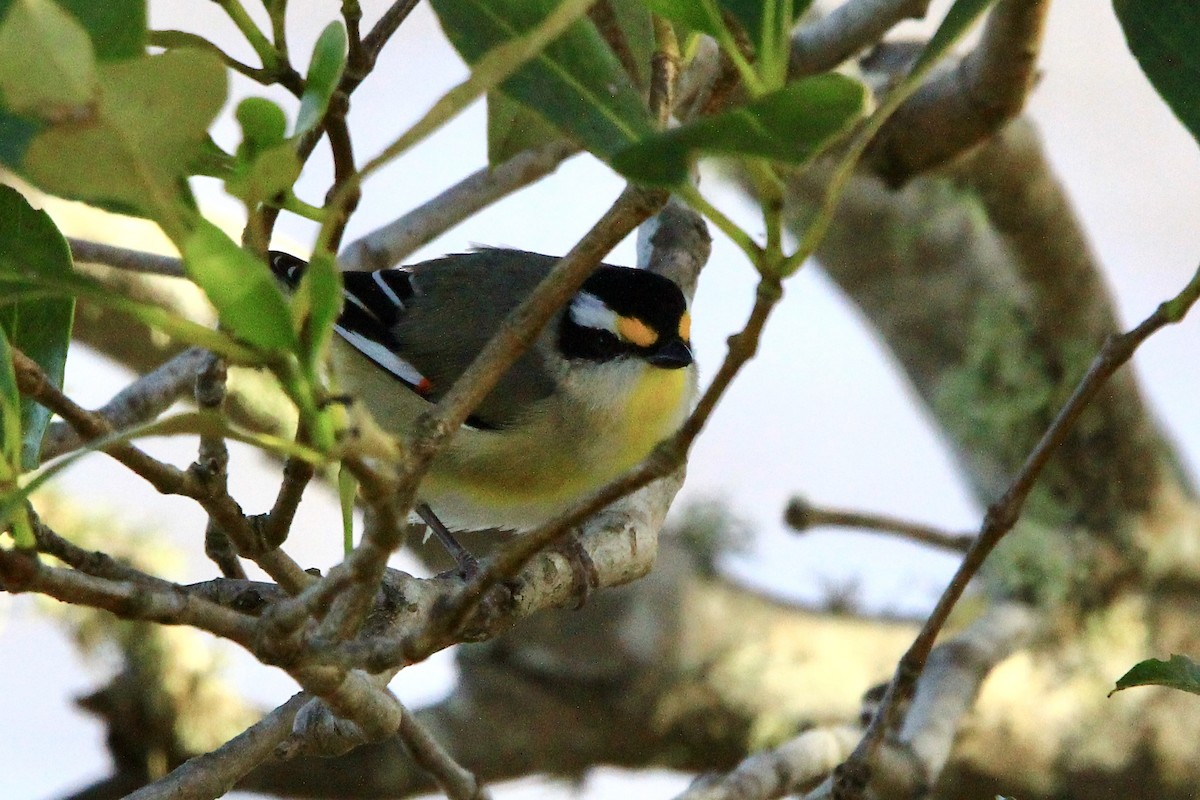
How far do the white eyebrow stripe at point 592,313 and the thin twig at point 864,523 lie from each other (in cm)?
50

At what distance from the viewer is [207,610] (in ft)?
2.64

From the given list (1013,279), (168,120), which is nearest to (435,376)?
(168,120)

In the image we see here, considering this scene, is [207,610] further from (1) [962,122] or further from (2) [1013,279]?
(2) [1013,279]

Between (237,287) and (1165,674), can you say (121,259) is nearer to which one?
(237,287)

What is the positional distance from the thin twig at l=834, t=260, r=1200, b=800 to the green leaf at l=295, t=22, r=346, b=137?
0.57 meters

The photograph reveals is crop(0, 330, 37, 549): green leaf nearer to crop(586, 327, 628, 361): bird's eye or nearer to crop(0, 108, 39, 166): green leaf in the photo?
crop(0, 108, 39, 166): green leaf


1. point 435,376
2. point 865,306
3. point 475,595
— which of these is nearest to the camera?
point 475,595

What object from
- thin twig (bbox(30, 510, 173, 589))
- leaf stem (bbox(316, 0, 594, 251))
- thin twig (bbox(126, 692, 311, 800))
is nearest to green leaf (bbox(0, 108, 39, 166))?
leaf stem (bbox(316, 0, 594, 251))

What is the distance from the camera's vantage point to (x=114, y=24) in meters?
0.71

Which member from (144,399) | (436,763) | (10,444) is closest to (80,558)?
(10,444)

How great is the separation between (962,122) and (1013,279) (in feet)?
3.60

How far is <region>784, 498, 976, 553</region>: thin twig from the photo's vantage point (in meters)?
2.46

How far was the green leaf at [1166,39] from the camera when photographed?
0.86m

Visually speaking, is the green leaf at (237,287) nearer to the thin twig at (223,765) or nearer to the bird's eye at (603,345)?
the thin twig at (223,765)
